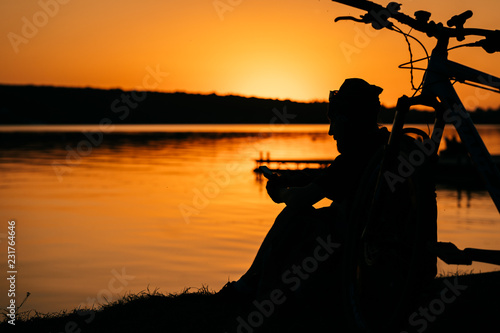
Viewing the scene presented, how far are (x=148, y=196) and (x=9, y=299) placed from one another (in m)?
19.9

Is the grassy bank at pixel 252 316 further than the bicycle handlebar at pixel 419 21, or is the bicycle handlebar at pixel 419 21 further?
the grassy bank at pixel 252 316

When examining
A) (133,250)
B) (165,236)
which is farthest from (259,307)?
(165,236)

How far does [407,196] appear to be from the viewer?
3908 mm

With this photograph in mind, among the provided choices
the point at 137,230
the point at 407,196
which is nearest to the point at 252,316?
the point at 407,196

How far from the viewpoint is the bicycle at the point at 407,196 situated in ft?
11.4

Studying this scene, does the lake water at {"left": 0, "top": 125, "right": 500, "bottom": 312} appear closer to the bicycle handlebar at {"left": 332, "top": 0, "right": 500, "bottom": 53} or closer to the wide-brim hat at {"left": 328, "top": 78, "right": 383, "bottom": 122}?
the wide-brim hat at {"left": 328, "top": 78, "right": 383, "bottom": 122}

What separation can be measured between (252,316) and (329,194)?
1233 millimetres

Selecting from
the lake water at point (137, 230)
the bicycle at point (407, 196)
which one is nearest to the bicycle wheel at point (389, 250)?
the bicycle at point (407, 196)

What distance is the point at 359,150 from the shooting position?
14.1 feet

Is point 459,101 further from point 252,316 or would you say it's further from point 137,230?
point 137,230

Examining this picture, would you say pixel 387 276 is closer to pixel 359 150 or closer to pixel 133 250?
pixel 359 150

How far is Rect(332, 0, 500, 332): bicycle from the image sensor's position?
3484 mm

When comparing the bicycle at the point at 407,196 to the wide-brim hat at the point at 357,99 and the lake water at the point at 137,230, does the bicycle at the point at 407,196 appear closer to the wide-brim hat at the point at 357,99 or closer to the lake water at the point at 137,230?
the wide-brim hat at the point at 357,99

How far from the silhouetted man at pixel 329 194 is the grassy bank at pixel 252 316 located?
0.28 metres
